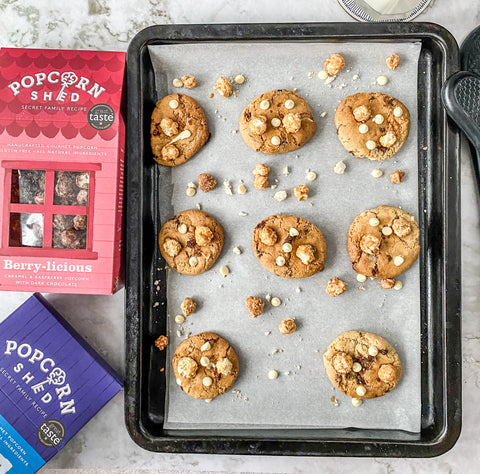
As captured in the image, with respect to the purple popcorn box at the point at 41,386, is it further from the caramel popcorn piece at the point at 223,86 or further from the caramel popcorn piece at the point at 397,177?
the caramel popcorn piece at the point at 397,177

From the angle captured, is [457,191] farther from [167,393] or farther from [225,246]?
[167,393]

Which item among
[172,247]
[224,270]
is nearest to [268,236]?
[224,270]

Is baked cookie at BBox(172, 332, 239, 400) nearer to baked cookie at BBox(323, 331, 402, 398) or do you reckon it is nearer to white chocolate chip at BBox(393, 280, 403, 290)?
baked cookie at BBox(323, 331, 402, 398)

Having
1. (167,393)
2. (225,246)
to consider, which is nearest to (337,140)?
(225,246)

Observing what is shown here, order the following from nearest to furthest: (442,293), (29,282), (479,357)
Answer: (29,282), (442,293), (479,357)

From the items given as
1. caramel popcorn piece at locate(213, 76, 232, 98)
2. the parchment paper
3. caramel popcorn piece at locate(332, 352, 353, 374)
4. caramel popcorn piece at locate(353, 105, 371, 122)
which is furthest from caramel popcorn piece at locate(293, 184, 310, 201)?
caramel popcorn piece at locate(332, 352, 353, 374)

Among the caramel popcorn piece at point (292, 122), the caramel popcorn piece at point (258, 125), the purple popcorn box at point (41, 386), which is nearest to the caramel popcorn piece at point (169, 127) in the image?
the caramel popcorn piece at point (258, 125)
